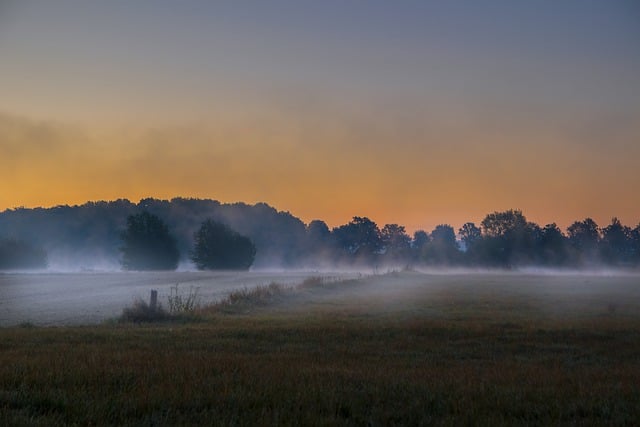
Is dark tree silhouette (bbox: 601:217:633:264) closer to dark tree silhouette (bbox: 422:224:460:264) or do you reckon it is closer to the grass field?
dark tree silhouette (bbox: 422:224:460:264)

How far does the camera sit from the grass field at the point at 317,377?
714 centimetres

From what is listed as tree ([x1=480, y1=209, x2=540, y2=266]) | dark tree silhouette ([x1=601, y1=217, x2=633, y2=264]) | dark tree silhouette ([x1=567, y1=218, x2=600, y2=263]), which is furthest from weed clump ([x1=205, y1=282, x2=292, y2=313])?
dark tree silhouette ([x1=601, y1=217, x2=633, y2=264])

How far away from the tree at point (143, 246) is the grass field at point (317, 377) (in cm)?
9898

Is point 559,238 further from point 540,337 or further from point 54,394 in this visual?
point 54,394

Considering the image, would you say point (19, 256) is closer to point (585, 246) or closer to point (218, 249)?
point (218, 249)

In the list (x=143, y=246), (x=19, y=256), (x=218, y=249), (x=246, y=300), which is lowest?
(x=246, y=300)

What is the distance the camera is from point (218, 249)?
394 feet

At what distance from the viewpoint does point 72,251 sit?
166m

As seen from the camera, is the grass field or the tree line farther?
the tree line

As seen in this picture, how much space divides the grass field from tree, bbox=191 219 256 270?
104 m

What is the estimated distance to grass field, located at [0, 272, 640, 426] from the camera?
714 cm

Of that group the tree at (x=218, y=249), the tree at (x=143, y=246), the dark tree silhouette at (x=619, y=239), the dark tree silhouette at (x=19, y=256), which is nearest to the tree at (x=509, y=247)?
the dark tree silhouette at (x=619, y=239)

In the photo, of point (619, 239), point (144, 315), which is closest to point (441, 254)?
point (619, 239)

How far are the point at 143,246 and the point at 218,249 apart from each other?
1458cm
